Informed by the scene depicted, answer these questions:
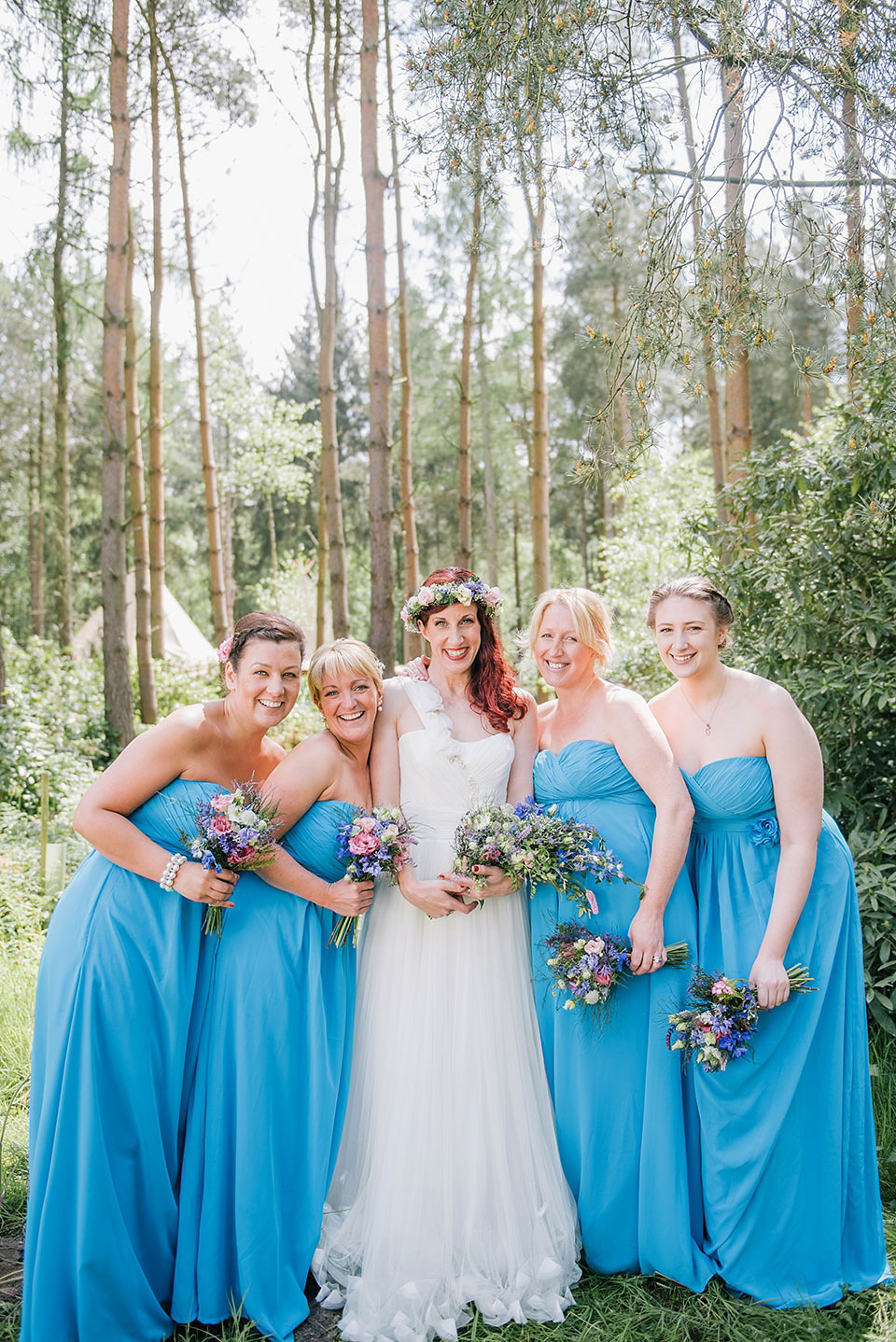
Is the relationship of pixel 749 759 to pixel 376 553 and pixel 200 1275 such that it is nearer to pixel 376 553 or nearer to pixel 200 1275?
pixel 200 1275

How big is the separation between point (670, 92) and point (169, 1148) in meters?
4.91

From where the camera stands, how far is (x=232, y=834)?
3041 mm

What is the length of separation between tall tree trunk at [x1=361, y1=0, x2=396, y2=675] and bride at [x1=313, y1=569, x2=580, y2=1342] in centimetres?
632

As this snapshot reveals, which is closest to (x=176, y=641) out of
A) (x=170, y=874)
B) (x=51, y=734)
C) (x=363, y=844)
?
(x=51, y=734)

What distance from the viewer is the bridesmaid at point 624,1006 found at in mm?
3412

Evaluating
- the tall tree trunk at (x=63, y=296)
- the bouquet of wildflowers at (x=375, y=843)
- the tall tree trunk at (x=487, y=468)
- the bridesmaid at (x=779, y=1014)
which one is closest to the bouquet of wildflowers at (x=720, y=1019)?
the bridesmaid at (x=779, y=1014)

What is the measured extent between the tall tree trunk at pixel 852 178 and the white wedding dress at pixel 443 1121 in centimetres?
241

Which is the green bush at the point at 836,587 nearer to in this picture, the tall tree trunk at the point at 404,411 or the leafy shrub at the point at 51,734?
the leafy shrub at the point at 51,734

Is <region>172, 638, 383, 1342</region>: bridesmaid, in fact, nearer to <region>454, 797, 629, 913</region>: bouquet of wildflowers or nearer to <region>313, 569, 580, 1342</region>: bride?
<region>313, 569, 580, 1342</region>: bride

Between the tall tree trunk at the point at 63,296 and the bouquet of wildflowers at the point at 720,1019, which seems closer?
the bouquet of wildflowers at the point at 720,1019

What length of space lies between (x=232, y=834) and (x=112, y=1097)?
968 mm

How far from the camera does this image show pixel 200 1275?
3.19 m

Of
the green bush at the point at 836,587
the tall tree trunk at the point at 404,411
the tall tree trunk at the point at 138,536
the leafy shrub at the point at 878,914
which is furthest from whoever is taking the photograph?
the tall tree trunk at the point at 404,411

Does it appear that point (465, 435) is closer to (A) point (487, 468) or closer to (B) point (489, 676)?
(A) point (487, 468)
